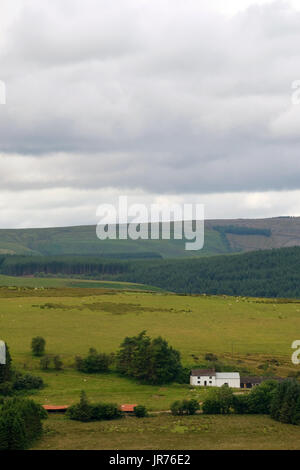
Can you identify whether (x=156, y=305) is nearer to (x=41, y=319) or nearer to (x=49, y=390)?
(x=41, y=319)

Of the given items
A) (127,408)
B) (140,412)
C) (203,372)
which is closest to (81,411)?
(127,408)

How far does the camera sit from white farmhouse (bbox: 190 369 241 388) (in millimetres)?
101188

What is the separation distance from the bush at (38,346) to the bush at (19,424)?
32.5m

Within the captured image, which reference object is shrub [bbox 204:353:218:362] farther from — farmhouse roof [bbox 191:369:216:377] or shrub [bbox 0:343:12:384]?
shrub [bbox 0:343:12:384]

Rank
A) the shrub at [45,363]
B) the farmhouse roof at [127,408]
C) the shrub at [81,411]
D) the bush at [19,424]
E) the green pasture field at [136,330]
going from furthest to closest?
the shrub at [45,363] < the green pasture field at [136,330] < the farmhouse roof at [127,408] < the shrub at [81,411] < the bush at [19,424]

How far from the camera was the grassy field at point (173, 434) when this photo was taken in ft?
239

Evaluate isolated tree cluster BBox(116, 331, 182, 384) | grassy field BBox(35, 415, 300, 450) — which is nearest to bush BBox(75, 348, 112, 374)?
isolated tree cluster BBox(116, 331, 182, 384)

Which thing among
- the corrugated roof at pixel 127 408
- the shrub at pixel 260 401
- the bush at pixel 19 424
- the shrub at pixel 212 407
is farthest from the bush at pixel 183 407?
the bush at pixel 19 424

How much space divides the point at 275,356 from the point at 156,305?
49.1 metres

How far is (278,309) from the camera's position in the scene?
6393 inches

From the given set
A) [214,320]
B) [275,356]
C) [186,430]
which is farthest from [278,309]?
[186,430]

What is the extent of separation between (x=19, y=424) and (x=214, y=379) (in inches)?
1473

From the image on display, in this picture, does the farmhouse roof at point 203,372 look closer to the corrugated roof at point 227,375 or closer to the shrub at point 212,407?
the corrugated roof at point 227,375

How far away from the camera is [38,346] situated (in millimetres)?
112438
